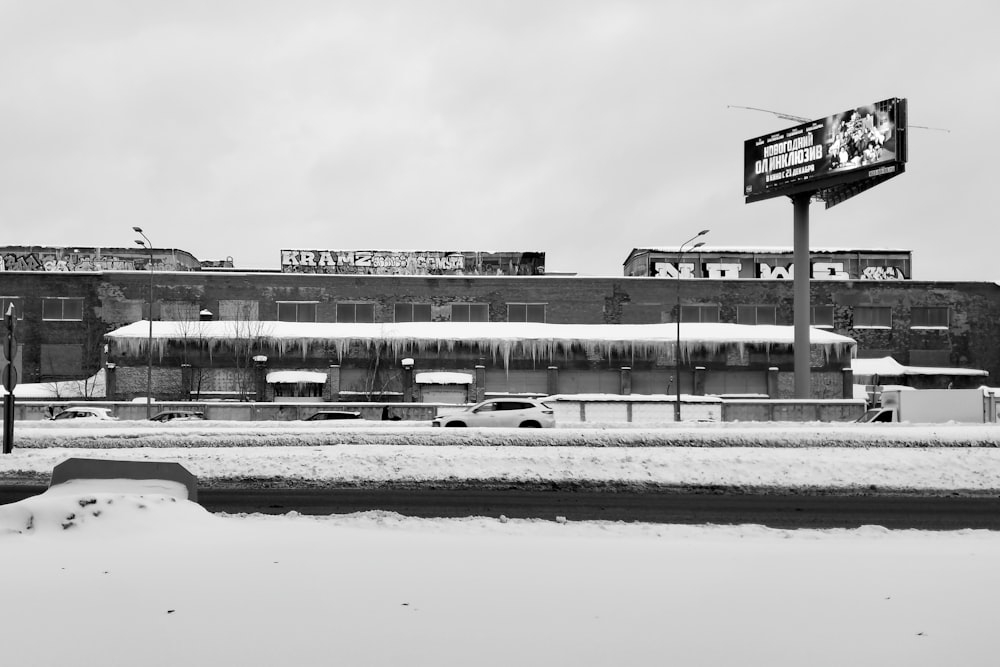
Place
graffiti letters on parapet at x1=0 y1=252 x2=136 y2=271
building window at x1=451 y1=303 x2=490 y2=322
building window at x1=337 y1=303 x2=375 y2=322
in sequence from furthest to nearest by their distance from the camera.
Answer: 1. graffiti letters on parapet at x1=0 y1=252 x2=136 y2=271
2. building window at x1=451 y1=303 x2=490 y2=322
3. building window at x1=337 y1=303 x2=375 y2=322

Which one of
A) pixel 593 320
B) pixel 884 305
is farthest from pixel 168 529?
pixel 884 305

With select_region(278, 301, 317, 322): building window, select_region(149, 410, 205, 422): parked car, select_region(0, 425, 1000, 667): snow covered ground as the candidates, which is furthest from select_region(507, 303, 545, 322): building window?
select_region(0, 425, 1000, 667): snow covered ground

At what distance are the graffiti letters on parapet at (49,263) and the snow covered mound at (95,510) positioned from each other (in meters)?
61.1

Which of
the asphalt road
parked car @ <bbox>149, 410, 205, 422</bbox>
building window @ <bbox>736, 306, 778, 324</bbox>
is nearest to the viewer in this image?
the asphalt road

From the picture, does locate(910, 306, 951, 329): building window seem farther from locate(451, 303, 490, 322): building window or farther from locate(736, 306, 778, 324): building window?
locate(451, 303, 490, 322): building window

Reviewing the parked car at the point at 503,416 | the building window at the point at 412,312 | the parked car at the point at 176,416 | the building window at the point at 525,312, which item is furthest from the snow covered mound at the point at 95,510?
the building window at the point at 525,312

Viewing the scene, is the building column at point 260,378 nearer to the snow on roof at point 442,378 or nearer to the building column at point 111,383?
the building column at point 111,383

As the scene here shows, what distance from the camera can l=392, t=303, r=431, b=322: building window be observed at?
5519cm

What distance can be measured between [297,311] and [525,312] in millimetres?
16950

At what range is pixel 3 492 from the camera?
45.9 feet

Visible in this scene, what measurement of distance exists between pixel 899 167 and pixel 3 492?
4350 centimetres

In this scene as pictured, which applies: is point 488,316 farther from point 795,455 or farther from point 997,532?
point 997,532

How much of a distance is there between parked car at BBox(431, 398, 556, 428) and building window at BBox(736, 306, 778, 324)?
33.1 metres

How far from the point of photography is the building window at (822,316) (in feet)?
192
